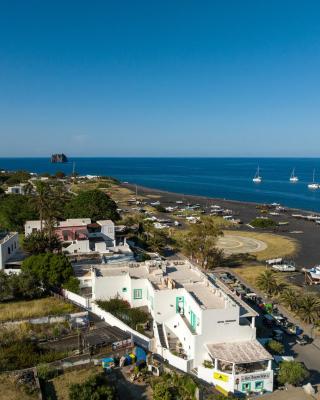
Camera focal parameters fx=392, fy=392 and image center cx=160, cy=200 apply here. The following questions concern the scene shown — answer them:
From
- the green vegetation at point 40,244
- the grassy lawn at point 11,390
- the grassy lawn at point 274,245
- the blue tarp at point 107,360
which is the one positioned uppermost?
the green vegetation at point 40,244

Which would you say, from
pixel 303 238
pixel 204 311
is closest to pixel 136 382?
pixel 204 311

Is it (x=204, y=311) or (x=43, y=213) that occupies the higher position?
(x=43, y=213)

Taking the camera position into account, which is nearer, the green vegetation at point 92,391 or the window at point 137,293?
the green vegetation at point 92,391

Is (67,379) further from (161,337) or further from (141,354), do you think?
(161,337)

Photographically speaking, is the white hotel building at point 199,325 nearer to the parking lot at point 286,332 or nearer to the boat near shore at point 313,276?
the parking lot at point 286,332

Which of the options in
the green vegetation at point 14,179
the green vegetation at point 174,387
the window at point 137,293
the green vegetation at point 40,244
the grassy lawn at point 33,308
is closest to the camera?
the green vegetation at point 174,387

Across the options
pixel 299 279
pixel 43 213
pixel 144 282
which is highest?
pixel 43 213

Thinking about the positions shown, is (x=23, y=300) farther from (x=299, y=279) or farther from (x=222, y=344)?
(x=299, y=279)

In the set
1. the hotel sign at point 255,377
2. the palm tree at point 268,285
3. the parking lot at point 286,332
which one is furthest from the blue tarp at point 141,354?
the palm tree at point 268,285
